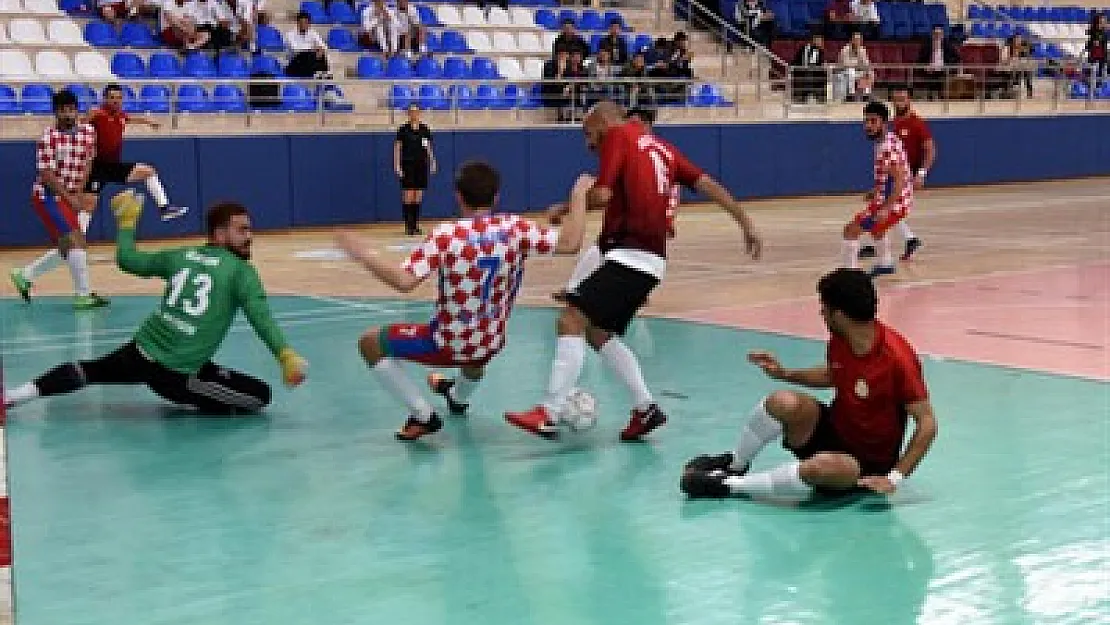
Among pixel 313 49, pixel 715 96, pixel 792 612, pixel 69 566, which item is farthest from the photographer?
pixel 715 96

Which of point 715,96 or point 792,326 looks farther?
point 715,96

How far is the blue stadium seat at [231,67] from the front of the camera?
24.6m

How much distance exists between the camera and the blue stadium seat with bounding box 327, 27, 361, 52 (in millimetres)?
27406

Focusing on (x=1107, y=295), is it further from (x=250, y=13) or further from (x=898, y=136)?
(x=250, y=13)

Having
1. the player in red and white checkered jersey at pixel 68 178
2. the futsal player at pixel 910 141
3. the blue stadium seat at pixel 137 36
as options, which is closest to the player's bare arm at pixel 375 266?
the player in red and white checkered jersey at pixel 68 178

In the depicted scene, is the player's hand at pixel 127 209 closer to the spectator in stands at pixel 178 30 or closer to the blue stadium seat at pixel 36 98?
the blue stadium seat at pixel 36 98

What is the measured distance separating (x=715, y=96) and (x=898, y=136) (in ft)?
42.0

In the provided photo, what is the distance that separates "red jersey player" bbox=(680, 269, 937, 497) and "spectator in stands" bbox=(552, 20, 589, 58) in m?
20.6

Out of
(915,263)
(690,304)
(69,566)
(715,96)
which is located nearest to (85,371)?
(69,566)

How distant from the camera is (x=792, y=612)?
243 inches

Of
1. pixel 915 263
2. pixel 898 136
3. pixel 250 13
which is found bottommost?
pixel 915 263

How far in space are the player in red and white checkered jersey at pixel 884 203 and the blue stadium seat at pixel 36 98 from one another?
11.5 metres

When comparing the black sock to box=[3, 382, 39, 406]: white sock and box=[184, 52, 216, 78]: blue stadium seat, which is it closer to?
box=[3, 382, 39, 406]: white sock

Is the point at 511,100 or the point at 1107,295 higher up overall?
the point at 511,100
